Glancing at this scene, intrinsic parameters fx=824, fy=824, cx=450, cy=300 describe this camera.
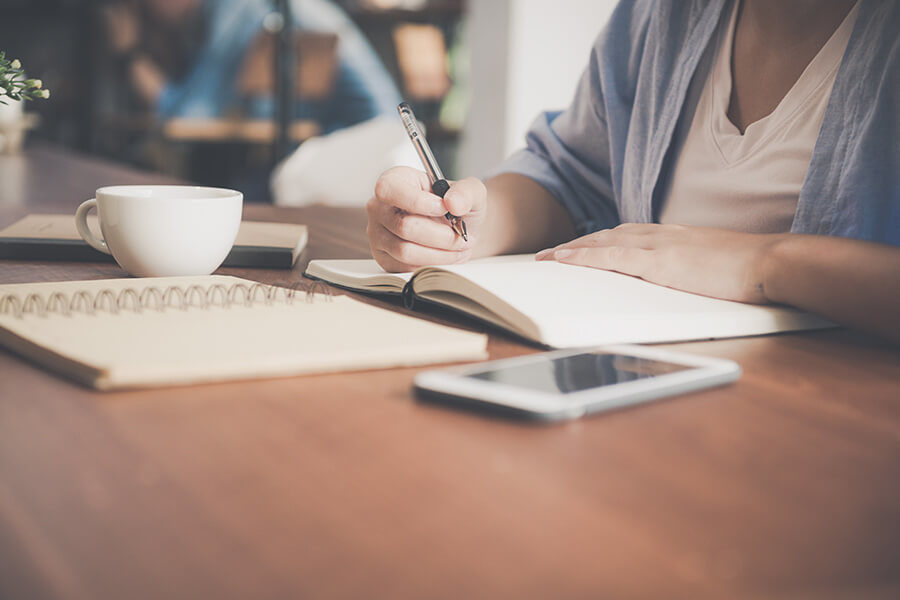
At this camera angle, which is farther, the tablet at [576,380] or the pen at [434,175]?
the pen at [434,175]

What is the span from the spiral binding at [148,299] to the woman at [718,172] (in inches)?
7.4

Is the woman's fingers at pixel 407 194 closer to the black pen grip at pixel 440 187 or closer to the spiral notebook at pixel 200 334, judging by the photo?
the black pen grip at pixel 440 187

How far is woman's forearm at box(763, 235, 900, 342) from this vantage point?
599 millimetres

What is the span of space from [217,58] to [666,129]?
3.77 meters

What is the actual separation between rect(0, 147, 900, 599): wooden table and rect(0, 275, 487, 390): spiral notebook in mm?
12

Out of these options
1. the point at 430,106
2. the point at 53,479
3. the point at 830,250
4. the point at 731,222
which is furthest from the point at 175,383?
the point at 430,106

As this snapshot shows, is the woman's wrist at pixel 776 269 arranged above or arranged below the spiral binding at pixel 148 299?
above

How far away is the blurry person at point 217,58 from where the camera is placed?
404cm

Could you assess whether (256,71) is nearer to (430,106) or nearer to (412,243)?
(430,106)

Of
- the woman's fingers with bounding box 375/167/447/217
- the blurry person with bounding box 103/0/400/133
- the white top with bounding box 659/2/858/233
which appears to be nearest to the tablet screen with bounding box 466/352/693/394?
the woman's fingers with bounding box 375/167/447/217

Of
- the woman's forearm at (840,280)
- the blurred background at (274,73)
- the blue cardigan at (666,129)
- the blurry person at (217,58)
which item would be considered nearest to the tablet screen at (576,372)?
the woman's forearm at (840,280)

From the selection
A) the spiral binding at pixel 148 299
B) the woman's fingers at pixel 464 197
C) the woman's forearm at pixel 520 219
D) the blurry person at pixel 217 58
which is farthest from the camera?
→ the blurry person at pixel 217 58

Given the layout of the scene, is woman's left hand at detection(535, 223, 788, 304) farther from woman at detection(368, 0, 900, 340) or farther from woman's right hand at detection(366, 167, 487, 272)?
woman's right hand at detection(366, 167, 487, 272)

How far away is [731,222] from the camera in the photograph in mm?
980
